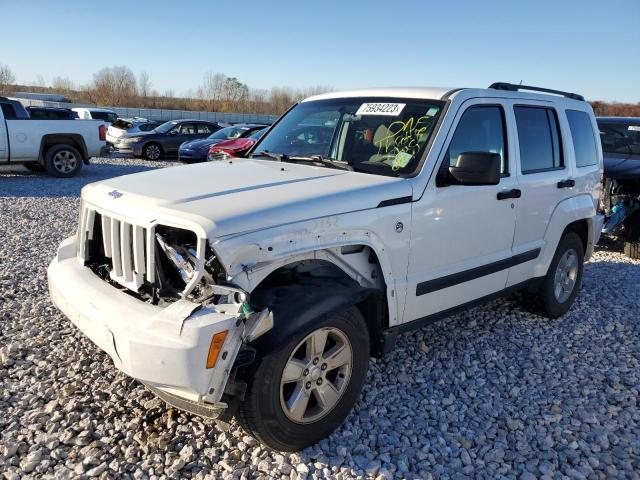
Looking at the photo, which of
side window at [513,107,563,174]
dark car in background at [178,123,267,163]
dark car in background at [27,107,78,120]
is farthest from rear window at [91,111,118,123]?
side window at [513,107,563,174]

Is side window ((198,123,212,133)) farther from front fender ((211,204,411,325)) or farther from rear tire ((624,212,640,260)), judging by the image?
front fender ((211,204,411,325))

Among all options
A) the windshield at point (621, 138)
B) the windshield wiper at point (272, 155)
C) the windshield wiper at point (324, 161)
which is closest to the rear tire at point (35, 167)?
the windshield wiper at point (272, 155)

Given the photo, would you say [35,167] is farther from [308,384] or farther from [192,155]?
[308,384]

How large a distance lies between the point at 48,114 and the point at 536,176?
12292mm

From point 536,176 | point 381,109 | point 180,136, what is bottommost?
point 180,136

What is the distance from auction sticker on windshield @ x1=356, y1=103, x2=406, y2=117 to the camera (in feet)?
12.4

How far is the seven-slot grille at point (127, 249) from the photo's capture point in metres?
2.71

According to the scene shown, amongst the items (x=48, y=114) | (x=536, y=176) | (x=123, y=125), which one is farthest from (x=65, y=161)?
(x=536, y=176)

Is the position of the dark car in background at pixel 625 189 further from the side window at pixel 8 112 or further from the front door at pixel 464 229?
the side window at pixel 8 112

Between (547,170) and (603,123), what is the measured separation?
534 cm

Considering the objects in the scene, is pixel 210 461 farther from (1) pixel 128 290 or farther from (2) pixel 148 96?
(2) pixel 148 96

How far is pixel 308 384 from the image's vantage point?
292 cm

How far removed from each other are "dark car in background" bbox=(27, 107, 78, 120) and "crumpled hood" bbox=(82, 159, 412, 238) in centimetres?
Answer: 1073

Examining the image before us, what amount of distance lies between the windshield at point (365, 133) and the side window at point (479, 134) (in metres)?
0.21
